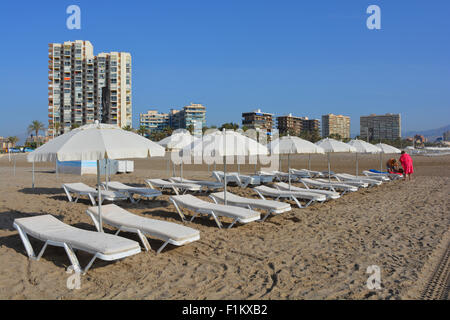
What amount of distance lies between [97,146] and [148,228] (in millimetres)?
1363

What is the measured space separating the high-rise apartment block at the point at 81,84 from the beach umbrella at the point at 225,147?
77823 mm

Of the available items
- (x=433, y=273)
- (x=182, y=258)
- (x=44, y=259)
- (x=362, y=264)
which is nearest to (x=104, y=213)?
(x=44, y=259)

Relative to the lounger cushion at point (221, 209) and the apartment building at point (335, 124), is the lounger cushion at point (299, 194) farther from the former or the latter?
the apartment building at point (335, 124)

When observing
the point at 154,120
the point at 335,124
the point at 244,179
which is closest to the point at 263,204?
the point at 244,179

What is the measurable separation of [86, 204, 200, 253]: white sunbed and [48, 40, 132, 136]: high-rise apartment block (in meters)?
78.7

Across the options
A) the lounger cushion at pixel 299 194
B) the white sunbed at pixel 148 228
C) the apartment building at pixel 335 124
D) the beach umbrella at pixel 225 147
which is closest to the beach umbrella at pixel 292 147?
the lounger cushion at pixel 299 194

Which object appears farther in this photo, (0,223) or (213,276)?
(0,223)

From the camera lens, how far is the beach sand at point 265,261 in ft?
11.2

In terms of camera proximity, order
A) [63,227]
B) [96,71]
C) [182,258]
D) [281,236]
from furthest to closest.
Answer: [96,71]
[281,236]
[63,227]
[182,258]

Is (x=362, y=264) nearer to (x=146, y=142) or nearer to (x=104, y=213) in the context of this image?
(x=146, y=142)

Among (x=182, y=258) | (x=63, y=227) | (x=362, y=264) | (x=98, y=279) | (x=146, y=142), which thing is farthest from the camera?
(x=146, y=142)

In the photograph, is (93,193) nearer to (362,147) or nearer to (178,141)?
(178,141)

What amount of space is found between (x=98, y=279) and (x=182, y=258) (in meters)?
1.12

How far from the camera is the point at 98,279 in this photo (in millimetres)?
3736
